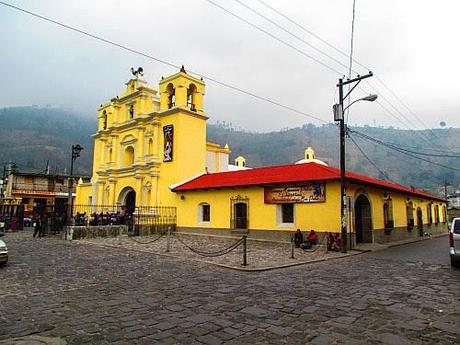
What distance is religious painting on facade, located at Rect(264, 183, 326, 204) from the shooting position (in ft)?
59.8

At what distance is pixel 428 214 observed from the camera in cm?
3188

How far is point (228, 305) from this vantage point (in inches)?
268

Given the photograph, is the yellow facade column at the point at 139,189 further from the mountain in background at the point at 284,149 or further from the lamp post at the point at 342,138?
the mountain in background at the point at 284,149

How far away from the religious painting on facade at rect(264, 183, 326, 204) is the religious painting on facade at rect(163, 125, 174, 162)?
464 inches

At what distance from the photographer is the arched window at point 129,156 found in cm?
3559

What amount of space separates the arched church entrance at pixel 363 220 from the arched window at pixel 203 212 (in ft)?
33.7

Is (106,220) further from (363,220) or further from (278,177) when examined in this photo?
(363,220)

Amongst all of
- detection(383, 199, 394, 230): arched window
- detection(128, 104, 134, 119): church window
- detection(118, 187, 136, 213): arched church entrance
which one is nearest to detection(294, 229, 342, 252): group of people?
detection(383, 199, 394, 230): arched window

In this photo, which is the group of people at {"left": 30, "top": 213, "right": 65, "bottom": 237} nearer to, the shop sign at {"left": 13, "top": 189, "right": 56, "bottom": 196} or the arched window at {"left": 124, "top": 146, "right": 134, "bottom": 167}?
the arched window at {"left": 124, "top": 146, "right": 134, "bottom": 167}

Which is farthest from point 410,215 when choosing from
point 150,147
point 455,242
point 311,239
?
point 150,147

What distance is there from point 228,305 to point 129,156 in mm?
31287

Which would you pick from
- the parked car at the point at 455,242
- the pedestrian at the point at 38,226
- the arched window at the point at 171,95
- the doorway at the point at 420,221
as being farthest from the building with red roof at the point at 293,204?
the pedestrian at the point at 38,226

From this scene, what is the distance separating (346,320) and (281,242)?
13.5 metres

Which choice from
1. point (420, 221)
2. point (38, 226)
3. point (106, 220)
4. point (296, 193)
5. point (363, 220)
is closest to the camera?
point (296, 193)
